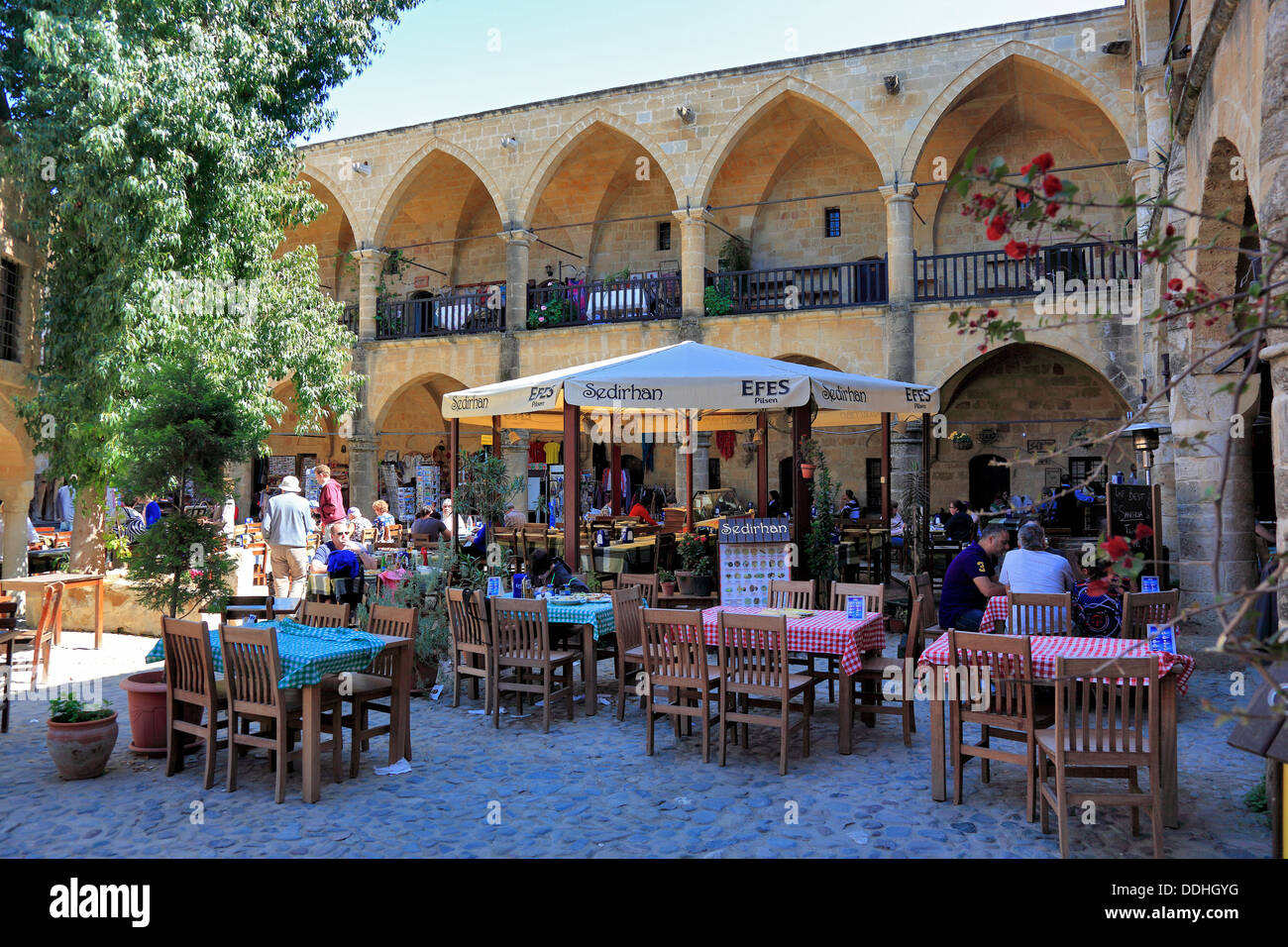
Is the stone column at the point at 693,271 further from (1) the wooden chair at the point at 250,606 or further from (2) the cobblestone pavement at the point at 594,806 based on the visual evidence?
(2) the cobblestone pavement at the point at 594,806

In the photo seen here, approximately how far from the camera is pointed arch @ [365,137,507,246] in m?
17.3

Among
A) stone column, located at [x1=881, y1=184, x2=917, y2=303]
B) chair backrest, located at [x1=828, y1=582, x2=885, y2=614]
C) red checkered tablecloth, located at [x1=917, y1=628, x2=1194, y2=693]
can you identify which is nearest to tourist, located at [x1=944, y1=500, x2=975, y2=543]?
stone column, located at [x1=881, y1=184, x2=917, y2=303]

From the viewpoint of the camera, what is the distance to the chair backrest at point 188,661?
4.58 metres

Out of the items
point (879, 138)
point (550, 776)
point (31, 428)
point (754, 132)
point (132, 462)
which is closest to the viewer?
point (550, 776)

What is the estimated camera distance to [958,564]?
6086 mm

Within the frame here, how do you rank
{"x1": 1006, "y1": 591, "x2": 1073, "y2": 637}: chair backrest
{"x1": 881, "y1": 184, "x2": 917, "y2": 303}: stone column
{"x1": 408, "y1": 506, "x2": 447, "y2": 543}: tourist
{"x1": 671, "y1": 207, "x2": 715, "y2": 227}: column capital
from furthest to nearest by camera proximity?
{"x1": 671, "y1": 207, "x2": 715, "y2": 227}: column capital → {"x1": 881, "y1": 184, "x2": 917, "y2": 303}: stone column → {"x1": 408, "y1": 506, "x2": 447, "y2": 543}: tourist → {"x1": 1006, "y1": 591, "x2": 1073, "y2": 637}: chair backrest

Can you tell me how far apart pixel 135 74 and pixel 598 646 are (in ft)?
24.4

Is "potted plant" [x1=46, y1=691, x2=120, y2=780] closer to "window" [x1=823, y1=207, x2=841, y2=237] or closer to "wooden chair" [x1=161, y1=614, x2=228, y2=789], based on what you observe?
"wooden chair" [x1=161, y1=614, x2=228, y2=789]

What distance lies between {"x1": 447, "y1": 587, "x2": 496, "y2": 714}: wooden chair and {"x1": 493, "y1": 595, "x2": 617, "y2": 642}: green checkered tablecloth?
245 mm

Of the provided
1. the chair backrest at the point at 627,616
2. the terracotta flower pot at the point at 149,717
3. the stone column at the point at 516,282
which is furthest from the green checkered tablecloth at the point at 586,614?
the stone column at the point at 516,282

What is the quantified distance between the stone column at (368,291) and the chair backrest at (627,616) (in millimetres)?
13171

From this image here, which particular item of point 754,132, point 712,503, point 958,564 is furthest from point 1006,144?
point 958,564

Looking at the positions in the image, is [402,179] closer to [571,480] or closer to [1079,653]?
[571,480]
